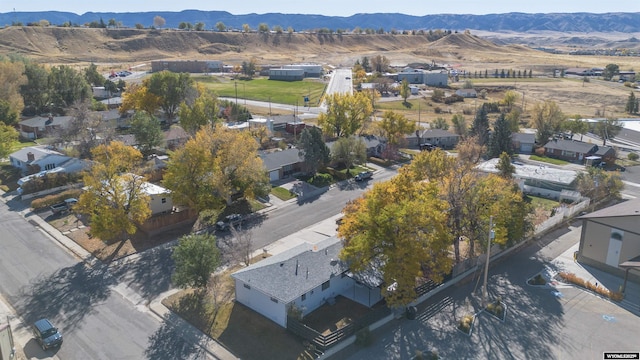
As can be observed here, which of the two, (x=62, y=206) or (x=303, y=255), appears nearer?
(x=303, y=255)

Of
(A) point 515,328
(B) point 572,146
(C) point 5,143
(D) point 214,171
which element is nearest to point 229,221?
(D) point 214,171

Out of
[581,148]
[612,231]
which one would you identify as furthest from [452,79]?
[612,231]

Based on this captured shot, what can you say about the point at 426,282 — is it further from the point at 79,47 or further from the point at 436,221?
the point at 79,47

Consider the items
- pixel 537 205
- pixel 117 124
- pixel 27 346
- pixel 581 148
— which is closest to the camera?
pixel 27 346

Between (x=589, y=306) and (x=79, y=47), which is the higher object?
(x=79, y=47)

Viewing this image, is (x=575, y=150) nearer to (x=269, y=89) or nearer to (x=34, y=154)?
(x=34, y=154)

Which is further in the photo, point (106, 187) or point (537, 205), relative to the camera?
point (537, 205)
